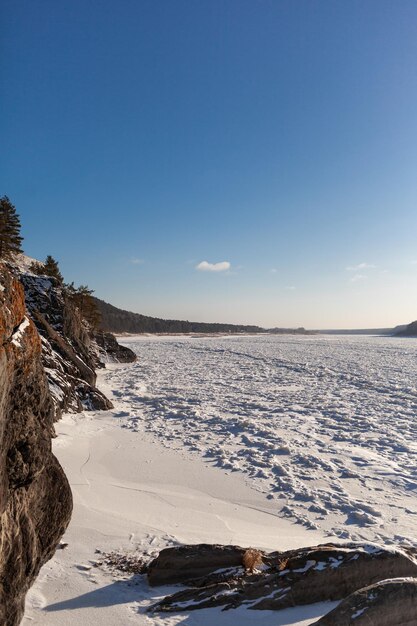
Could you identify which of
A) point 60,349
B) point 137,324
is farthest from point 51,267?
point 137,324

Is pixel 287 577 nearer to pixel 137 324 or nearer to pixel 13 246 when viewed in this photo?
pixel 13 246

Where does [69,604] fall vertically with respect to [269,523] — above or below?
above

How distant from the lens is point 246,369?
82.9 feet

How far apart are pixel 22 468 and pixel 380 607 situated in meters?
3.12

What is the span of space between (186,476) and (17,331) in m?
5.17

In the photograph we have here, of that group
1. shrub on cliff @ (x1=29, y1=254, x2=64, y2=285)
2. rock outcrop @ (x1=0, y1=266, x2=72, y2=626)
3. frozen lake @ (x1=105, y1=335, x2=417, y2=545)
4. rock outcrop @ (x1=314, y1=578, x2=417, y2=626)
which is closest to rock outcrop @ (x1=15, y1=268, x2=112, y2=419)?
frozen lake @ (x1=105, y1=335, x2=417, y2=545)

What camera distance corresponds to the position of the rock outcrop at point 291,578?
3.47m

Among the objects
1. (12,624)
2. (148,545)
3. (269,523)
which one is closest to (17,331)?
(12,624)

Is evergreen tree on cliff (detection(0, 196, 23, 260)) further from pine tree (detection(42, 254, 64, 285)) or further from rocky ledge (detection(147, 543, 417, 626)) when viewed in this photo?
rocky ledge (detection(147, 543, 417, 626))

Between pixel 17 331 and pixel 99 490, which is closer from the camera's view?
pixel 17 331

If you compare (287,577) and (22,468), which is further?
(287,577)

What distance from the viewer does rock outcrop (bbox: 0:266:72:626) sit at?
10.3 ft

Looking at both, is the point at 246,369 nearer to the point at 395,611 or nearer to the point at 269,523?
the point at 269,523

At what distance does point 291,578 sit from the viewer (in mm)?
3551
